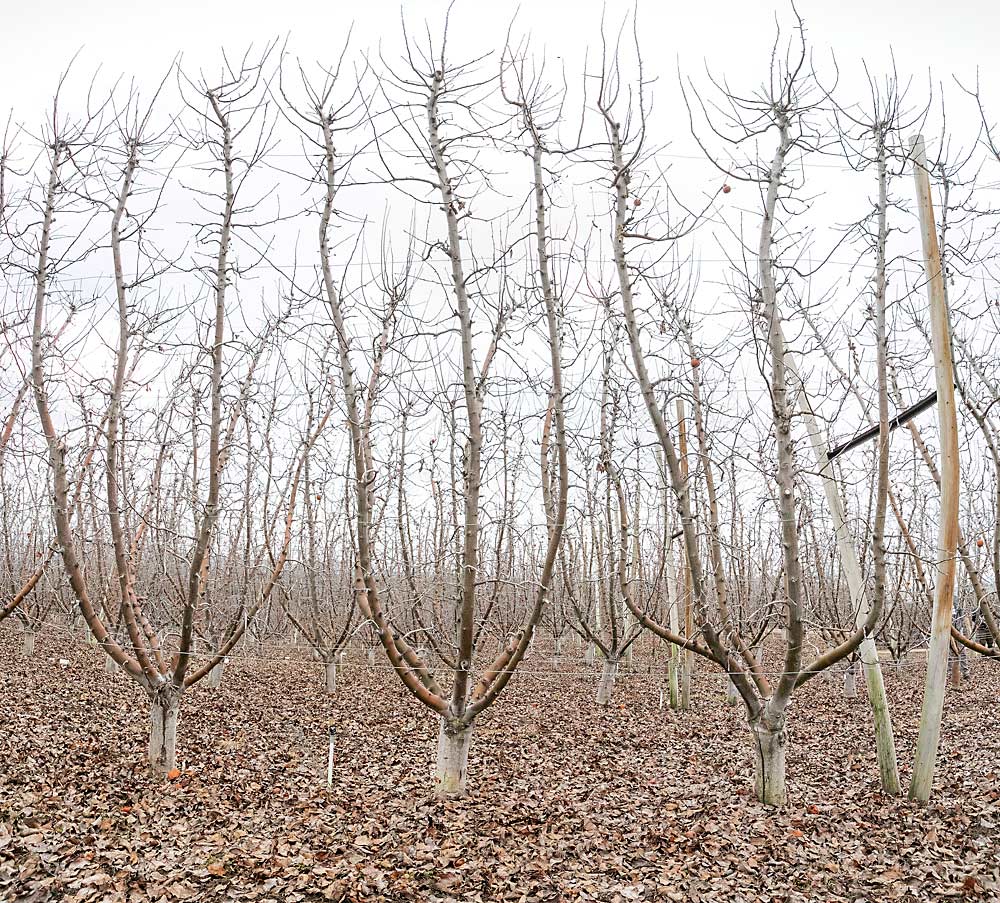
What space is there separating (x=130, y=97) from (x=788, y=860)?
712 cm

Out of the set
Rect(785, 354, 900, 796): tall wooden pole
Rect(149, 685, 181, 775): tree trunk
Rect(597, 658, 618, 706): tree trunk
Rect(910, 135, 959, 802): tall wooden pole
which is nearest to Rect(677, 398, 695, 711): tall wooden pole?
Rect(597, 658, 618, 706): tree trunk

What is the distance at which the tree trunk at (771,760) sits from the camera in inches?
222

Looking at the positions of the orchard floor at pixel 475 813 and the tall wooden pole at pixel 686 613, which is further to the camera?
the tall wooden pole at pixel 686 613

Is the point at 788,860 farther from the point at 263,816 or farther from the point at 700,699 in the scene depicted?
the point at 700,699

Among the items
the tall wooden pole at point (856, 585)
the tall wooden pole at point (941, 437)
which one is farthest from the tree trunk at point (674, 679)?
the tall wooden pole at point (941, 437)

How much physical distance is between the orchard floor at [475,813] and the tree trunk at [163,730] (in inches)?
6.6

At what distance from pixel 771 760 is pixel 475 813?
7.55ft

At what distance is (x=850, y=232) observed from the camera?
5.07 meters

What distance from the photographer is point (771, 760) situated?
566 cm

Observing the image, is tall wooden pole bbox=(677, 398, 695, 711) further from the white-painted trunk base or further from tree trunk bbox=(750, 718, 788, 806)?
the white-painted trunk base

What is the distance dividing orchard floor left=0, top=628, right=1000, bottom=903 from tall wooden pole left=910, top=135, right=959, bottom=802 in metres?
1.01

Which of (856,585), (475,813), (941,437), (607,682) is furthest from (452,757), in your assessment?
(607,682)

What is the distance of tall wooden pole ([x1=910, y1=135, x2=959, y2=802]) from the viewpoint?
5344mm

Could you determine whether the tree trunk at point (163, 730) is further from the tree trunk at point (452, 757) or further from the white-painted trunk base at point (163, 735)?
the tree trunk at point (452, 757)
